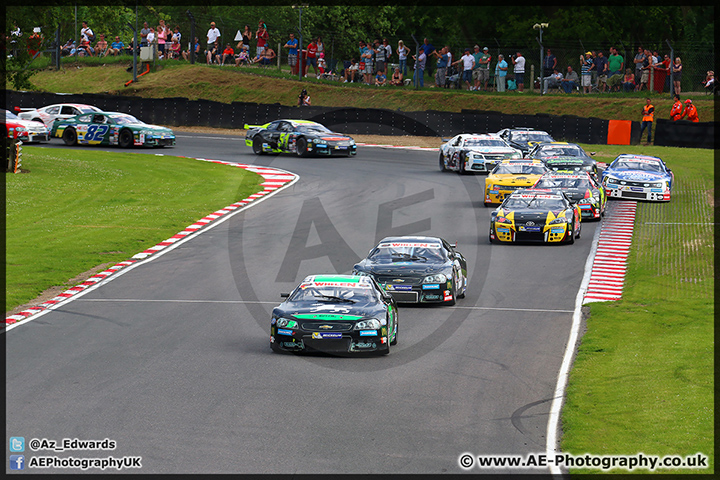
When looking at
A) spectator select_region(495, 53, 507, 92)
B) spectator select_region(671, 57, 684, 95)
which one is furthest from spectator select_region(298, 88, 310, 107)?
spectator select_region(671, 57, 684, 95)

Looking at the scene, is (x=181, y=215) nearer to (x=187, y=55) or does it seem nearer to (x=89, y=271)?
(x=89, y=271)

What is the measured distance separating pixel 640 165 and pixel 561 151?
292 cm

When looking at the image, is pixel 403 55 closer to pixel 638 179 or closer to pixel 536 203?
pixel 638 179

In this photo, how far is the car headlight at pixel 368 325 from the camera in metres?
13.8

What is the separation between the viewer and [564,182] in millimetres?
26594

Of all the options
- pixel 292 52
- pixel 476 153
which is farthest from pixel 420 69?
pixel 476 153

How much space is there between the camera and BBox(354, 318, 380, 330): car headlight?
13.8 meters

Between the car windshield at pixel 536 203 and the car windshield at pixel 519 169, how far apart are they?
184 inches

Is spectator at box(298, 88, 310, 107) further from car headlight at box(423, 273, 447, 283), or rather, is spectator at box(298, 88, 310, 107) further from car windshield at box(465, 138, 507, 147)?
car headlight at box(423, 273, 447, 283)

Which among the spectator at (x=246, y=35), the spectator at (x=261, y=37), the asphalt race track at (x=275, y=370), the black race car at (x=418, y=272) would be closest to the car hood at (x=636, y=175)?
the asphalt race track at (x=275, y=370)

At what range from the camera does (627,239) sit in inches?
963

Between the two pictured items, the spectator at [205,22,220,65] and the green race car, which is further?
the spectator at [205,22,220,65]

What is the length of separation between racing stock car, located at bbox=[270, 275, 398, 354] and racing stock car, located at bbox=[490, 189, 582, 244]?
956 cm

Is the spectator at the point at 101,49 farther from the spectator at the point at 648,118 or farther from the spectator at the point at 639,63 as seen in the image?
the spectator at the point at 648,118
